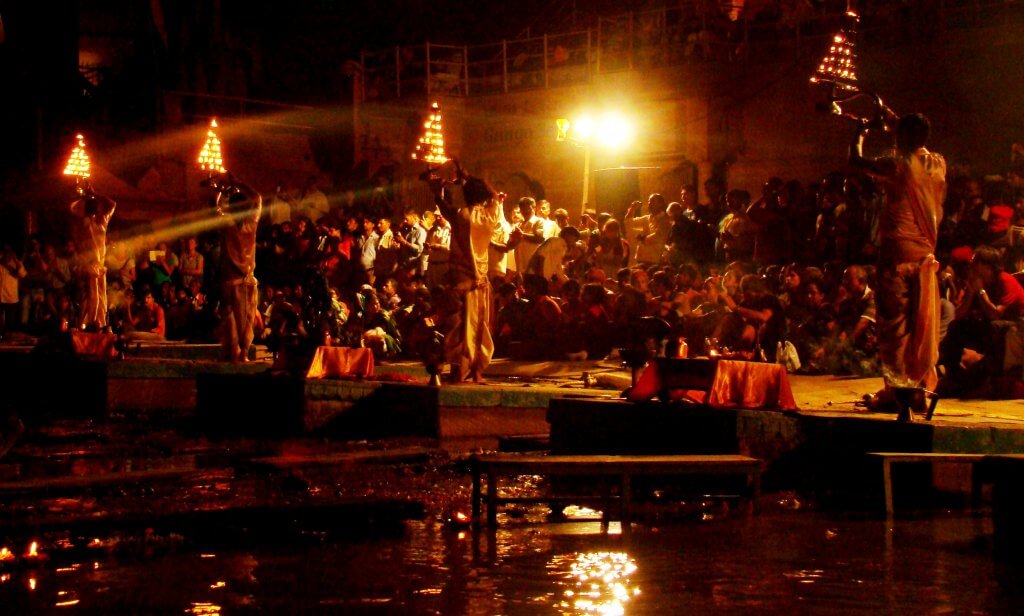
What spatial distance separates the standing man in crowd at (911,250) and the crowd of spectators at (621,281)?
101 centimetres

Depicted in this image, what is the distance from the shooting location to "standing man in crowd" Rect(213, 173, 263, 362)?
15.8 meters

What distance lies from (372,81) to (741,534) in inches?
942

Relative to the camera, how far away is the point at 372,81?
30.3 m

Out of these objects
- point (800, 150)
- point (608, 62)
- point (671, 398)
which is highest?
point (608, 62)

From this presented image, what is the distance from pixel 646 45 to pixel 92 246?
1175 cm

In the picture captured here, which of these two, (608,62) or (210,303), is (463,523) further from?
(608,62)

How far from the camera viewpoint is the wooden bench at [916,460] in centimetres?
822

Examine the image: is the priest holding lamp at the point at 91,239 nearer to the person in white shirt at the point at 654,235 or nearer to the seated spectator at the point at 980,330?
the person in white shirt at the point at 654,235

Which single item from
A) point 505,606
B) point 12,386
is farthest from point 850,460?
point 12,386

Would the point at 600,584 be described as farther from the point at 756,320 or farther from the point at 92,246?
the point at 92,246

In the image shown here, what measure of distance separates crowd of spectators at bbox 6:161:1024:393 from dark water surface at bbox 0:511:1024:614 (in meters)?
2.96

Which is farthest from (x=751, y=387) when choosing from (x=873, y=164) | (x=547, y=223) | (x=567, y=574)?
(x=547, y=223)

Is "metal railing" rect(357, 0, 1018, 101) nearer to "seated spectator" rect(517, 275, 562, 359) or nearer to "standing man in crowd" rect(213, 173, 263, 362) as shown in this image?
"seated spectator" rect(517, 275, 562, 359)

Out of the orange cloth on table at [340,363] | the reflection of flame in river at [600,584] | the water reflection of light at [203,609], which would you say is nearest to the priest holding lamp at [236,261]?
the orange cloth on table at [340,363]
